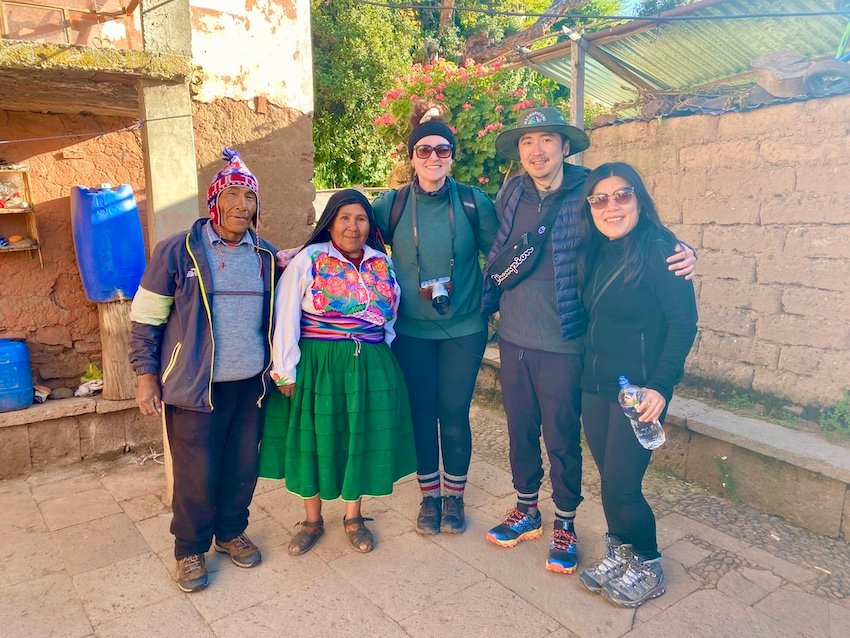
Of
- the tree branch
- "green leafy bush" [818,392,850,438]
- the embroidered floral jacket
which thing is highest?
the tree branch

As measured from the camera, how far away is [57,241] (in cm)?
474

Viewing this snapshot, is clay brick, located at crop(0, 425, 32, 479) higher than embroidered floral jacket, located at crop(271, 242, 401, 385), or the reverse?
embroidered floral jacket, located at crop(271, 242, 401, 385)

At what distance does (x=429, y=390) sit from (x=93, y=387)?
293 centimetres

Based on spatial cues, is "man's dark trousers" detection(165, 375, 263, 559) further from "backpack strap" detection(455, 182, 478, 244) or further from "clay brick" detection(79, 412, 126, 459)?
"clay brick" detection(79, 412, 126, 459)

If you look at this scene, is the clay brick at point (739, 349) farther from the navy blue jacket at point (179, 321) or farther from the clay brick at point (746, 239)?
the navy blue jacket at point (179, 321)

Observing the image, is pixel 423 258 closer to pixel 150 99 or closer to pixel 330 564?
pixel 330 564

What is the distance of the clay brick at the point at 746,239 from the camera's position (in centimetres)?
434

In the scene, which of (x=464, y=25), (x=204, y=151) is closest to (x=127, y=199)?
(x=204, y=151)

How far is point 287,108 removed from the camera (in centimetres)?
433

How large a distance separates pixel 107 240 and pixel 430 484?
2.95m

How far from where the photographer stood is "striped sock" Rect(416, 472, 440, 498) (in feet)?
11.2

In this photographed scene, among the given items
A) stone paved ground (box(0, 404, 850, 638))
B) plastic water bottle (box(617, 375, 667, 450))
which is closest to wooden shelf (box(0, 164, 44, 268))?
stone paved ground (box(0, 404, 850, 638))

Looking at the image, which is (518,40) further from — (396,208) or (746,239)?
(396,208)

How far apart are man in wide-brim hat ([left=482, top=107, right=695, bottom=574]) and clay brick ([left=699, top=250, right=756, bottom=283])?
2.20 m
